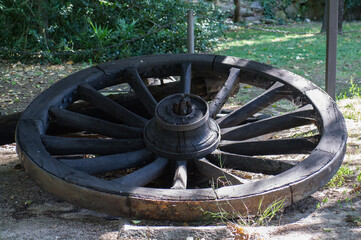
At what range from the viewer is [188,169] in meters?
3.14

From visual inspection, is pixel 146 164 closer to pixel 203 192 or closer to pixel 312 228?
pixel 203 192

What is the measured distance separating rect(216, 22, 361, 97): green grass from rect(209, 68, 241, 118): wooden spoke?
2.86 meters

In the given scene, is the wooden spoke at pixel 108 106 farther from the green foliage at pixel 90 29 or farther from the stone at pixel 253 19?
the stone at pixel 253 19

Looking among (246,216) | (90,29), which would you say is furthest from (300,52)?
(246,216)

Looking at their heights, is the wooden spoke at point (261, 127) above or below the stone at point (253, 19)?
above

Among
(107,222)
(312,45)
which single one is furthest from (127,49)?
(107,222)

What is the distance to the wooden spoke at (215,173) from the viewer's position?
2.74 metres

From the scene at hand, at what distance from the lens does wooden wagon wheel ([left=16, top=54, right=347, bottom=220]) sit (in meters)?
2.43

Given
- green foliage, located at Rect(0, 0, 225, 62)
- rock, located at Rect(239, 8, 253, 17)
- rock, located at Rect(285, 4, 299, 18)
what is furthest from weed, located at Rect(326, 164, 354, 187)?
rock, located at Rect(285, 4, 299, 18)

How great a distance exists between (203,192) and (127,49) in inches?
253

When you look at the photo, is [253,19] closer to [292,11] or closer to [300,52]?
[292,11]

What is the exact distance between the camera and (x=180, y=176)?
279cm

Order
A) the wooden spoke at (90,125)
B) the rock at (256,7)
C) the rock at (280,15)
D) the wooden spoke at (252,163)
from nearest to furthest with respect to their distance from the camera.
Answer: the wooden spoke at (252,163), the wooden spoke at (90,125), the rock at (256,7), the rock at (280,15)

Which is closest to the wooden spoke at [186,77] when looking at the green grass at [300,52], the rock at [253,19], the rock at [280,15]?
the green grass at [300,52]
